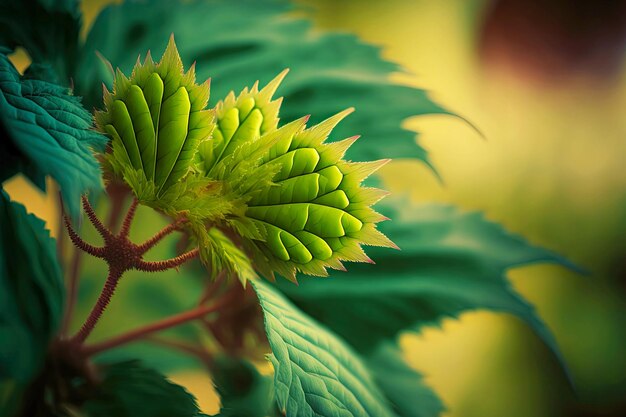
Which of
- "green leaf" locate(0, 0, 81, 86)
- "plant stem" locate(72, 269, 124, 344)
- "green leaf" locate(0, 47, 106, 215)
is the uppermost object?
"green leaf" locate(0, 0, 81, 86)

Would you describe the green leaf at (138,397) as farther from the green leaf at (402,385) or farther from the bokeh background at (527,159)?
the bokeh background at (527,159)

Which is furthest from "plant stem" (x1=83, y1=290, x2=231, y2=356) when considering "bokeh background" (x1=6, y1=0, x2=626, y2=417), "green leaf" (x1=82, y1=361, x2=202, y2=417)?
"bokeh background" (x1=6, y1=0, x2=626, y2=417)

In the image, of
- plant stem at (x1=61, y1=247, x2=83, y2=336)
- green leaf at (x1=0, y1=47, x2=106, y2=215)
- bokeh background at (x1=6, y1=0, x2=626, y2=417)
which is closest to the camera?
green leaf at (x1=0, y1=47, x2=106, y2=215)

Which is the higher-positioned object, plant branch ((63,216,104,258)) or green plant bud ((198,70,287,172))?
green plant bud ((198,70,287,172))

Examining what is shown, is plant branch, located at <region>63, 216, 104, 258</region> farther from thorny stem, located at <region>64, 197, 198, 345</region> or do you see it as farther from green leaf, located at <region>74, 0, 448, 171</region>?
green leaf, located at <region>74, 0, 448, 171</region>

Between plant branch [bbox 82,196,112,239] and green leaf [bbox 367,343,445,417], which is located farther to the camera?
green leaf [bbox 367,343,445,417]

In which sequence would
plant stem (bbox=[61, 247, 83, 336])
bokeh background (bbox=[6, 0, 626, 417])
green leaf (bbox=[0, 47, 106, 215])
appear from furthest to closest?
1. bokeh background (bbox=[6, 0, 626, 417])
2. plant stem (bbox=[61, 247, 83, 336])
3. green leaf (bbox=[0, 47, 106, 215])

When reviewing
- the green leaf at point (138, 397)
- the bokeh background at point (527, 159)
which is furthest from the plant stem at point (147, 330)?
the bokeh background at point (527, 159)
